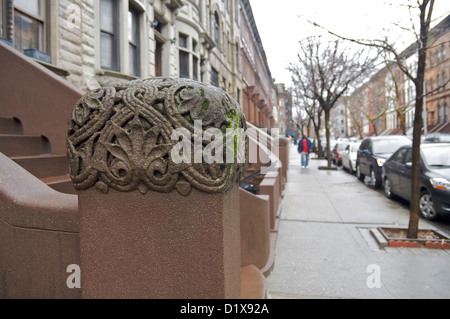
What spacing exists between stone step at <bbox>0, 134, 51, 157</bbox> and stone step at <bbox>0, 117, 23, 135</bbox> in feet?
1.41

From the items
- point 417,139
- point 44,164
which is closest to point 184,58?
point 417,139

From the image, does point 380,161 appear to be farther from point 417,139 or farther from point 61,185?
point 61,185

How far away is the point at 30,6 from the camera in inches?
257

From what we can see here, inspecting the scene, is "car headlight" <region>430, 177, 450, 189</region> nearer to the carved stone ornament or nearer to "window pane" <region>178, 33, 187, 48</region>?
the carved stone ornament

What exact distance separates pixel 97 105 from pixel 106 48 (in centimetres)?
813

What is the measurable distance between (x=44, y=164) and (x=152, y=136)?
2950 mm

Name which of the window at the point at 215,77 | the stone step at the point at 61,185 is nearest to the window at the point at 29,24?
the stone step at the point at 61,185

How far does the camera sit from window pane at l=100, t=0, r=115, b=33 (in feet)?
29.1

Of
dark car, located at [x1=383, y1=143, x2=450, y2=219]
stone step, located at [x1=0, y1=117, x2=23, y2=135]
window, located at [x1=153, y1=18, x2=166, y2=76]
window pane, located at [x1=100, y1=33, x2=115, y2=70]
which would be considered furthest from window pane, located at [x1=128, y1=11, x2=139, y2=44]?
dark car, located at [x1=383, y1=143, x2=450, y2=219]

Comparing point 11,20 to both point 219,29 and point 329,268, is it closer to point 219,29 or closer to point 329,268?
point 329,268

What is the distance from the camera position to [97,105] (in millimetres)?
1692
